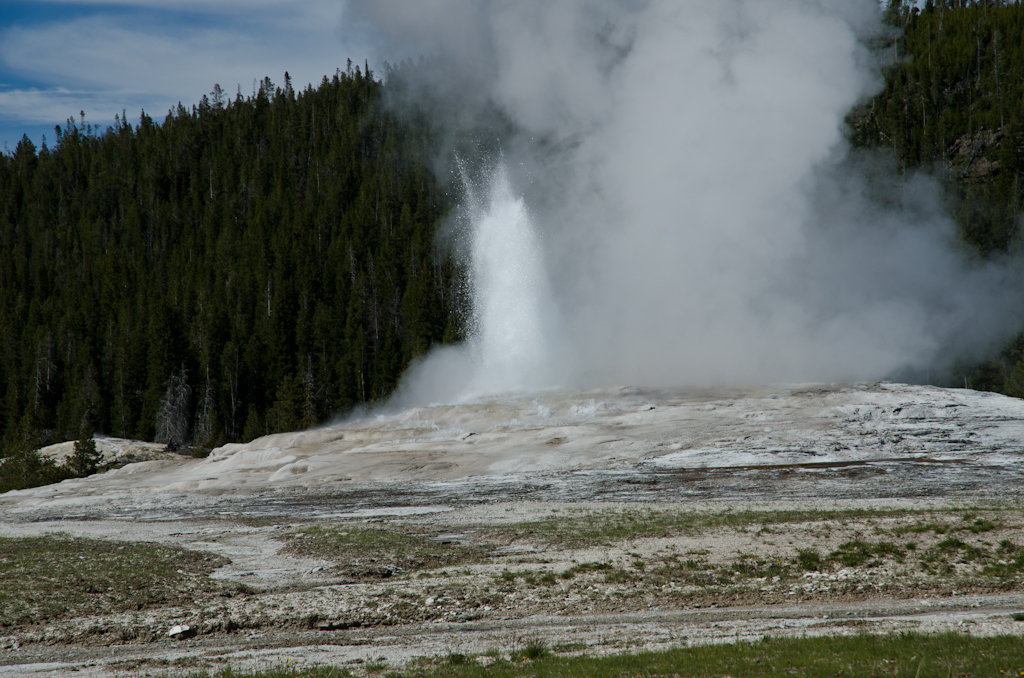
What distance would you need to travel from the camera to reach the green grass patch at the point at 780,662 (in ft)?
31.2

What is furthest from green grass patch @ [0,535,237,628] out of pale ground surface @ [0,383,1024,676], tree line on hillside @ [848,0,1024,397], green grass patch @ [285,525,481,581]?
tree line on hillside @ [848,0,1024,397]

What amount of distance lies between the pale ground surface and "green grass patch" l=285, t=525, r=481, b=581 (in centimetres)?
30

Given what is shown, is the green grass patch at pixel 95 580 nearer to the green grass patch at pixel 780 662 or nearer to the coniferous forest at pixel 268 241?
the green grass patch at pixel 780 662

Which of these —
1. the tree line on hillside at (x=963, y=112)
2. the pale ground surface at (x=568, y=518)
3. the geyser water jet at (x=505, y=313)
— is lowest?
the pale ground surface at (x=568, y=518)

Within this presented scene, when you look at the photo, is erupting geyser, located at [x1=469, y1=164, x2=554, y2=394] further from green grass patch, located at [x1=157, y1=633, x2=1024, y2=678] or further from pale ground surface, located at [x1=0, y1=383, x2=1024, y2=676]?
green grass patch, located at [x1=157, y1=633, x2=1024, y2=678]

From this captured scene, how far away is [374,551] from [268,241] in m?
94.2

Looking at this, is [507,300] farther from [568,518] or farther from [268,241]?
[268,241]

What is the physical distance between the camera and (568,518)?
24.3m

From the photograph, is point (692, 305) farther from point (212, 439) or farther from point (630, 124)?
point (212, 439)

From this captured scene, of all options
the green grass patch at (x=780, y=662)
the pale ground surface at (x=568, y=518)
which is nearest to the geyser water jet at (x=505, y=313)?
the pale ground surface at (x=568, y=518)

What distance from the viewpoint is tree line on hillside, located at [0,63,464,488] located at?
276ft

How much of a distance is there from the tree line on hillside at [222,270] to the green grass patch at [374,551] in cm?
3903

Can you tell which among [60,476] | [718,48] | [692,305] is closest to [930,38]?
[718,48]

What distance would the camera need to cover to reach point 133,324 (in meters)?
92.2
